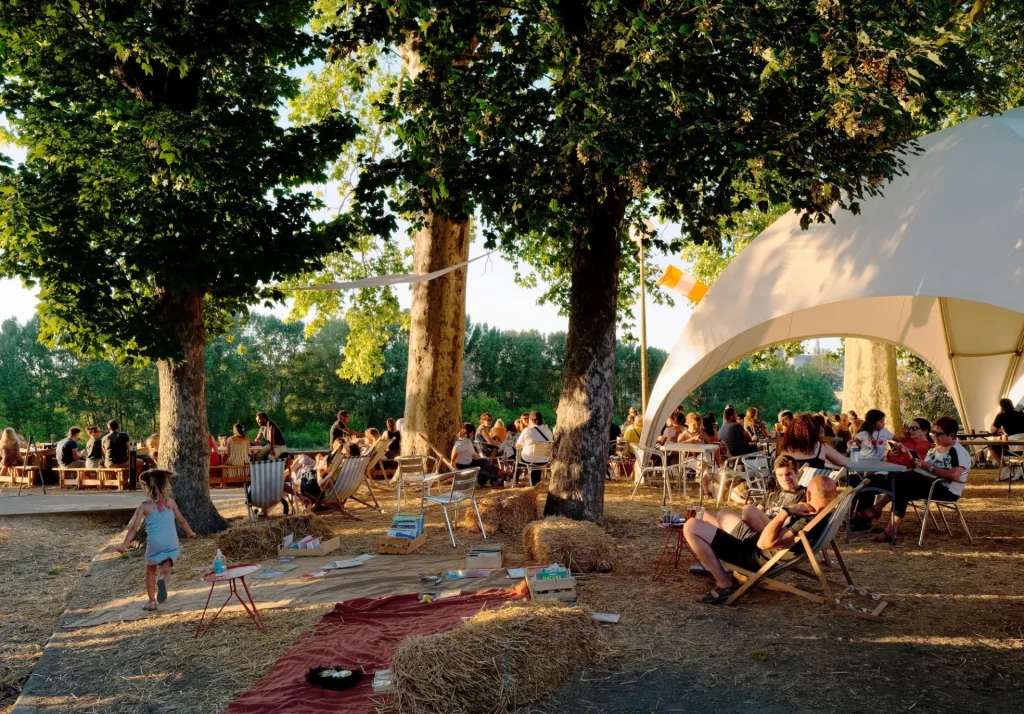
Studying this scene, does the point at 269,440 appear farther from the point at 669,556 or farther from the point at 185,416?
the point at 669,556

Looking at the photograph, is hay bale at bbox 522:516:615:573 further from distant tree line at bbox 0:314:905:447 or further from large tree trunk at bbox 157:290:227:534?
distant tree line at bbox 0:314:905:447

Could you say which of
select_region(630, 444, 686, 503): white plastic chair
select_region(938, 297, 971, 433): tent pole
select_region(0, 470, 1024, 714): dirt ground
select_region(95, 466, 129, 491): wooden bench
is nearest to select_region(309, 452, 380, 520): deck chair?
select_region(0, 470, 1024, 714): dirt ground

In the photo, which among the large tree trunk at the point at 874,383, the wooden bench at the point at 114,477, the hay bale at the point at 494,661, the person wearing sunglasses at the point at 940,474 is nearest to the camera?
the hay bale at the point at 494,661

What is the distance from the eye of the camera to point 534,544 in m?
7.52

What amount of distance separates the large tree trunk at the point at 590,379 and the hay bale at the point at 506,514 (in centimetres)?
36

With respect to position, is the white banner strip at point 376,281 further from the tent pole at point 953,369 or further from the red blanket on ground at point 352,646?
the tent pole at point 953,369

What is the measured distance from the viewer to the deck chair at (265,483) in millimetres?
10102

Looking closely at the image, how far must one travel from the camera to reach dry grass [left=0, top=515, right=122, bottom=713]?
20.0 ft

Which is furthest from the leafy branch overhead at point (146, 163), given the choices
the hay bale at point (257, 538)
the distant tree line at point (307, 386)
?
the distant tree line at point (307, 386)

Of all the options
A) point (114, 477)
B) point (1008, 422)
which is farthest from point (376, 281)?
point (1008, 422)

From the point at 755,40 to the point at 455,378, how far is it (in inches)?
330

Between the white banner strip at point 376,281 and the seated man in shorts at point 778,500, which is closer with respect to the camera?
the seated man in shorts at point 778,500

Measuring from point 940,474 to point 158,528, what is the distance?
715 cm

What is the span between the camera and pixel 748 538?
20.5 ft
